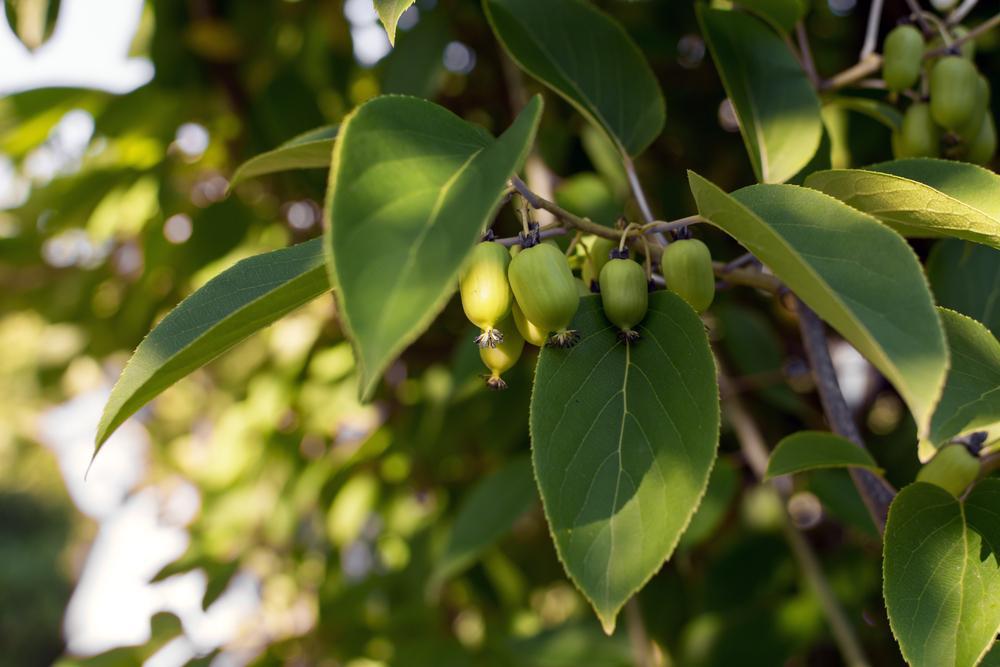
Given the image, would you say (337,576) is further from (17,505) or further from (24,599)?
(17,505)

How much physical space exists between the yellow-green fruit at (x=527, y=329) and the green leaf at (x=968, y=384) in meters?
0.22

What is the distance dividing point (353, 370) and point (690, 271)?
1069 millimetres

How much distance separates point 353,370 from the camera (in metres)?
1.56

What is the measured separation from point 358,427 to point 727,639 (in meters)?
0.79

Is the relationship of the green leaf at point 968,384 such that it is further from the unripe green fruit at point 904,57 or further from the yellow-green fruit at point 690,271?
the unripe green fruit at point 904,57

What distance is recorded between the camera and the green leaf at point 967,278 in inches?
29.5

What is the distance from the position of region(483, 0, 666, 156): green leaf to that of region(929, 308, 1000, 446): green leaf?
0.34 m

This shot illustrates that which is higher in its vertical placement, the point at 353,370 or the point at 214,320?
the point at 214,320

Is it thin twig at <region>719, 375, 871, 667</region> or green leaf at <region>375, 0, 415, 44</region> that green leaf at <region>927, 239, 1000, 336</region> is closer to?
thin twig at <region>719, 375, 871, 667</region>

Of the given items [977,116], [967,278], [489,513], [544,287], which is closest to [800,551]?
[489,513]

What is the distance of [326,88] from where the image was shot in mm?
1537

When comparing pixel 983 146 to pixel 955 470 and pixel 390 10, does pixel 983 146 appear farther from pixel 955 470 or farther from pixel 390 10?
pixel 390 10

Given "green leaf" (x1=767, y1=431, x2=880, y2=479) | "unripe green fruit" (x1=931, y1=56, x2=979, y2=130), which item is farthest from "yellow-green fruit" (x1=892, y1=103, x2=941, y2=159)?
"green leaf" (x1=767, y1=431, x2=880, y2=479)

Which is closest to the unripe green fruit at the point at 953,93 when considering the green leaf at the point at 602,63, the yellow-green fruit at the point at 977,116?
the yellow-green fruit at the point at 977,116
